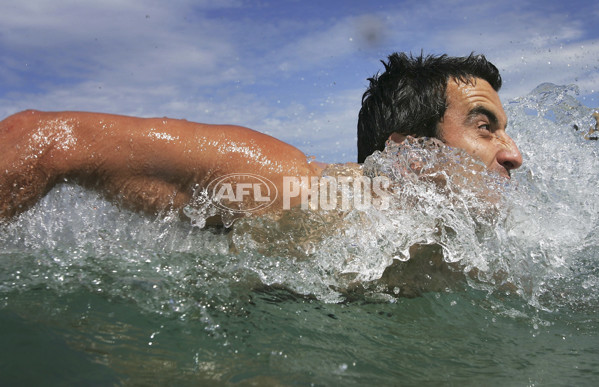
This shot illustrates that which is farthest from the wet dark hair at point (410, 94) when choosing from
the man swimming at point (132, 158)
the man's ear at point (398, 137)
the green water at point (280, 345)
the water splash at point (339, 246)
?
the green water at point (280, 345)

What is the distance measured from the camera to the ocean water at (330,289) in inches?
81.4

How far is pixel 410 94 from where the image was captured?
4039 mm

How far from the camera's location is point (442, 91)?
397cm

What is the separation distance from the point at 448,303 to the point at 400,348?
2.99 feet

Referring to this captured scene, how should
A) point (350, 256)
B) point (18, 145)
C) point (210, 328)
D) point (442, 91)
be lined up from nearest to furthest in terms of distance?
point (210, 328)
point (18, 145)
point (350, 256)
point (442, 91)

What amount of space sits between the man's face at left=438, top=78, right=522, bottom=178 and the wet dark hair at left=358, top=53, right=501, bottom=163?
0.25 feet

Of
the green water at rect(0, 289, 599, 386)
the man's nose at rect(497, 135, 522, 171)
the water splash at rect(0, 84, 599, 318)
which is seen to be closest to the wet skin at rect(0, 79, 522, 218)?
the water splash at rect(0, 84, 599, 318)

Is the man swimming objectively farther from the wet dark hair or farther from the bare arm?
the wet dark hair

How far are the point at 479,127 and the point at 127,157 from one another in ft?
8.47

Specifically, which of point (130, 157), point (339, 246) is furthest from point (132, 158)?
point (339, 246)

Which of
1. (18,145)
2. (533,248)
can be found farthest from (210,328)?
(533,248)

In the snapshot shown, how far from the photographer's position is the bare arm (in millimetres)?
2701

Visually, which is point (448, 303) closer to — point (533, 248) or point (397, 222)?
point (397, 222)

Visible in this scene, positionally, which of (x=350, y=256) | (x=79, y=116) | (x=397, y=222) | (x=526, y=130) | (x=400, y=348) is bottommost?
(x=400, y=348)
